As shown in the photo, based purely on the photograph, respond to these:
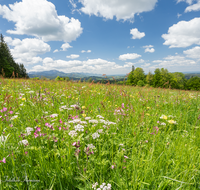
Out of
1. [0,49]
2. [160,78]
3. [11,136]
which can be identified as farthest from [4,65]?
[160,78]

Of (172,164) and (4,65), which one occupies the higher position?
(4,65)

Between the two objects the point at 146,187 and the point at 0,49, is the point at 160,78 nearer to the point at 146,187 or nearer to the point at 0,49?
the point at 146,187

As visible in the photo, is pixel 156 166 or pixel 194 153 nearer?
pixel 156 166

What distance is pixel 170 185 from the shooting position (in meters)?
1.32

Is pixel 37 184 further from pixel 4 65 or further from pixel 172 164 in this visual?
pixel 4 65

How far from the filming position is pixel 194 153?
1651 millimetres

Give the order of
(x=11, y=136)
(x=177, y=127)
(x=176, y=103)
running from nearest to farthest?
(x=11, y=136) < (x=177, y=127) < (x=176, y=103)

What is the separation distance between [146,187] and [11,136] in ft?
7.02

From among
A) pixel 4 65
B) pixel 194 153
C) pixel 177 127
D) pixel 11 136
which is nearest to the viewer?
pixel 194 153

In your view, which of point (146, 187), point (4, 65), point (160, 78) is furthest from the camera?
point (160, 78)

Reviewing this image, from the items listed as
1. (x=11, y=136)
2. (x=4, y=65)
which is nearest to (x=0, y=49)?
(x=4, y=65)

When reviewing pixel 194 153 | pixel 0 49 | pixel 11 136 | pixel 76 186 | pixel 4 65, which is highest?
pixel 0 49

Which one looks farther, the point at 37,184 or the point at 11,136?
the point at 11,136

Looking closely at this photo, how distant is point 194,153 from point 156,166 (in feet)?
2.25
